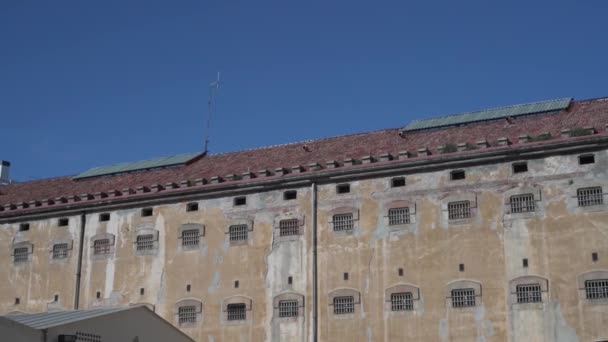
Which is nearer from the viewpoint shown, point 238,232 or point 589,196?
point 589,196

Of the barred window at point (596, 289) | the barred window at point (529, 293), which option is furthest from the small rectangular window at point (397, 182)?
the barred window at point (596, 289)

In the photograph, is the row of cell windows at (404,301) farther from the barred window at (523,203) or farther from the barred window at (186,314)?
the barred window at (523,203)

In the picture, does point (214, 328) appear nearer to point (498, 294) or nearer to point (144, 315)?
point (144, 315)

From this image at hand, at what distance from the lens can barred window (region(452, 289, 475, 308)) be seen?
39.7 meters

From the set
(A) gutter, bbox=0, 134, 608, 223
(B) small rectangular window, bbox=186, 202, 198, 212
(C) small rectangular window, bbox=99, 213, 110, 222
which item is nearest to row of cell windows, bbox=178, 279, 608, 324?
(B) small rectangular window, bbox=186, 202, 198, 212

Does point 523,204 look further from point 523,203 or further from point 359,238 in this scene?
point 359,238

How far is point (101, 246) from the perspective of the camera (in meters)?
49.2

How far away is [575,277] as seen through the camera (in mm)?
38062

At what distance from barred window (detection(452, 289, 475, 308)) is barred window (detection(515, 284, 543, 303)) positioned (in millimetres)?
1971

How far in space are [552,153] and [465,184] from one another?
412 centimetres

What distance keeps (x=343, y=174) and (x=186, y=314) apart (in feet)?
35.1

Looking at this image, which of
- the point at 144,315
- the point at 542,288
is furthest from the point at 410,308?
the point at 144,315

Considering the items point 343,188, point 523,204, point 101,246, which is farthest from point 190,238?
point 523,204

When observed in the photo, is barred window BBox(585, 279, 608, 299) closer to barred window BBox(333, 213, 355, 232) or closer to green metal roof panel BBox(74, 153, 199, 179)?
barred window BBox(333, 213, 355, 232)
